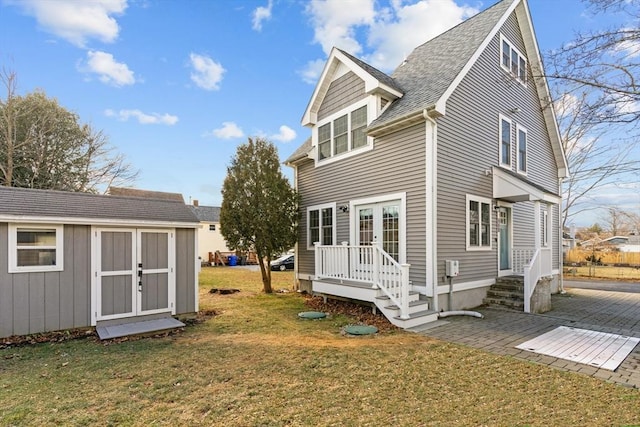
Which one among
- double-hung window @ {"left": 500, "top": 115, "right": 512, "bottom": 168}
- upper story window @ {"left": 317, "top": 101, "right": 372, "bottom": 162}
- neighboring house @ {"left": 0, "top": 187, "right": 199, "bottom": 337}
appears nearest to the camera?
neighboring house @ {"left": 0, "top": 187, "right": 199, "bottom": 337}

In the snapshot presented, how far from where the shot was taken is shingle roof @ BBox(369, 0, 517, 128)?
28.0 ft

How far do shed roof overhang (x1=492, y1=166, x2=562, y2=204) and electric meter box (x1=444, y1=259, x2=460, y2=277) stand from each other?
126 inches

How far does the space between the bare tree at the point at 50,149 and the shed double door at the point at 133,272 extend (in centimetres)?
1784

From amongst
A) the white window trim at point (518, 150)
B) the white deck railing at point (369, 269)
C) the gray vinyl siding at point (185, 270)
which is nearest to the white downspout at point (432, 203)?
the white deck railing at point (369, 269)

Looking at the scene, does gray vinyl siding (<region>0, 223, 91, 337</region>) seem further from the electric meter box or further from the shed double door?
the electric meter box

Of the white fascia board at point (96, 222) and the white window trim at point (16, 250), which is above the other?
the white fascia board at point (96, 222)

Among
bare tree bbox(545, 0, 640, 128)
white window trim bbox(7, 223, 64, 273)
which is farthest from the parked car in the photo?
bare tree bbox(545, 0, 640, 128)

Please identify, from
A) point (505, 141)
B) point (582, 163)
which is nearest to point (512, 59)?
point (505, 141)

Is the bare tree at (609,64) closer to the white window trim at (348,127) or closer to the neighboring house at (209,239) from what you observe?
the white window trim at (348,127)

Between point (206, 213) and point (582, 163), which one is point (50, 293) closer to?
point (206, 213)

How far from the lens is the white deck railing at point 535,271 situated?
8562 mm

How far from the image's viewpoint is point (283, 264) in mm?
23406

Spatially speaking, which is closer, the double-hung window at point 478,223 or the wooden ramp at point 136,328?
the wooden ramp at point 136,328

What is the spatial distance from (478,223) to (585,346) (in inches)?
167
